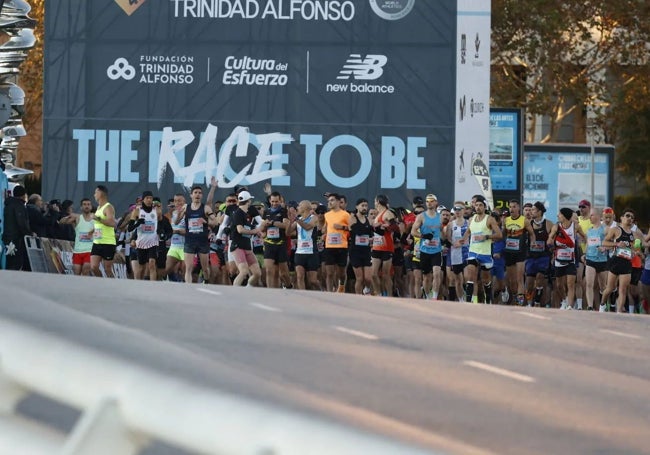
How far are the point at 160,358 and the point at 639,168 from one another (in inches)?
2217

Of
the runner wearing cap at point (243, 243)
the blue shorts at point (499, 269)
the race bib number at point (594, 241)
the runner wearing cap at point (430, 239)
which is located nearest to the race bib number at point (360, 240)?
the runner wearing cap at point (430, 239)

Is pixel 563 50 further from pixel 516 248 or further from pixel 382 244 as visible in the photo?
pixel 382 244

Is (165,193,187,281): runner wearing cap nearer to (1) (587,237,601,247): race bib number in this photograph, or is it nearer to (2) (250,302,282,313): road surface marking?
(1) (587,237,601,247): race bib number

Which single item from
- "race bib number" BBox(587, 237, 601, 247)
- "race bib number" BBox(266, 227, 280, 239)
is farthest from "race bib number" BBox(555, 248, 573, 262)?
"race bib number" BBox(266, 227, 280, 239)

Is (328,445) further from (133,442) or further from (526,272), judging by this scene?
(526,272)

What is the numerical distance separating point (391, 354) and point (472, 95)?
2472 cm

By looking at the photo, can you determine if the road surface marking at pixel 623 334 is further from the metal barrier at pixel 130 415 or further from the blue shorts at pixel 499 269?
the blue shorts at pixel 499 269

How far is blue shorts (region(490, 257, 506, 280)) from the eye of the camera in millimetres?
25641

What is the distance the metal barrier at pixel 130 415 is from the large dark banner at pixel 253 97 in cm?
2788

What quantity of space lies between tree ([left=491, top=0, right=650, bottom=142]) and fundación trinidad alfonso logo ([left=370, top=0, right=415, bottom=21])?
14.7 metres

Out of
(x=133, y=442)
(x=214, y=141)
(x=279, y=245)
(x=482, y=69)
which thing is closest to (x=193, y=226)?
(x=279, y=245)

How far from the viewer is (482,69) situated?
31.6m

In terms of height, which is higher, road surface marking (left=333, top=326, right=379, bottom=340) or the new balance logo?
the new balance logo

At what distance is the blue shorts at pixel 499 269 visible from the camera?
84.1 feet
